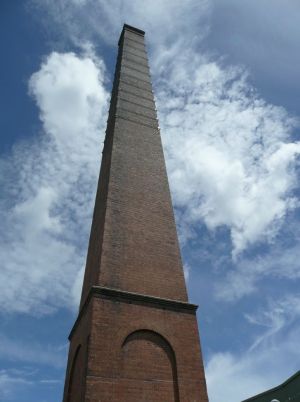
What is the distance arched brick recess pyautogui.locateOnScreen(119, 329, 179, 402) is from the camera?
7062 mm

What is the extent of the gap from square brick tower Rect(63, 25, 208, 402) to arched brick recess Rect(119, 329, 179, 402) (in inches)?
0.7

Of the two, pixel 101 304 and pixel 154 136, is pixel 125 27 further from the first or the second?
pixel 101 304

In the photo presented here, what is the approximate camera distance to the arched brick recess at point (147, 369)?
23.2 feet

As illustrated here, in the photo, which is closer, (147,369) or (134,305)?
(147,369)

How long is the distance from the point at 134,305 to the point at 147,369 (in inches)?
49.6

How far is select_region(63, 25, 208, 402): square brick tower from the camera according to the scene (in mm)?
7160

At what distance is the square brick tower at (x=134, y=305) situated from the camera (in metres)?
7.16

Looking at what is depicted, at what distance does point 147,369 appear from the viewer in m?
7.42

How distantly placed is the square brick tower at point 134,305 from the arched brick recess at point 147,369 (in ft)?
0.06

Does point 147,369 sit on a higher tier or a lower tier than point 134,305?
lower

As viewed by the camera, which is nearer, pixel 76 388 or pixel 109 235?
pixel 76 388

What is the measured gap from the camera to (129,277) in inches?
334

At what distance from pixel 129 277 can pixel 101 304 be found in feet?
3.27

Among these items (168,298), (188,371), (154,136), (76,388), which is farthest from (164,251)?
(154,136)
